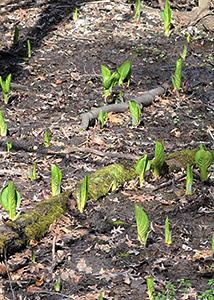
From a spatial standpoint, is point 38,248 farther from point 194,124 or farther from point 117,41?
point 117,41

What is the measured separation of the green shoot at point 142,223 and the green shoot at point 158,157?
0.72 m

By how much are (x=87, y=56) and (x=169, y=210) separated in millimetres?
3517

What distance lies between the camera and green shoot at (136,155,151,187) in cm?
286

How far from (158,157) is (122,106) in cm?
164

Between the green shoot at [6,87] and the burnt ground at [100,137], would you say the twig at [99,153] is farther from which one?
the green shoot at [6,87]

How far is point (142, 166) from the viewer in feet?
9.52

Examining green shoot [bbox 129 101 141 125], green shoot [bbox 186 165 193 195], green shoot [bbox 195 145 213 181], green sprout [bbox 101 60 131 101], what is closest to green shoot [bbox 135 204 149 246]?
green shoot [bbox 186 165 193 195]

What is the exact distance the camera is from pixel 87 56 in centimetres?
549

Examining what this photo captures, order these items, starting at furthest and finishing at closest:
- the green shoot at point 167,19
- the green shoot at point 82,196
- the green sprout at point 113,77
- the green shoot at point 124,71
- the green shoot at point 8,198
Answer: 1. the green shoot at point 167,19
2. the green shoot at point 124,71
3. the green sprout at point 113,77
4. the green shoot at point 82,196
5. the green shoot at point 8,198

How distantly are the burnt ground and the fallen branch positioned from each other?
90 millimetres

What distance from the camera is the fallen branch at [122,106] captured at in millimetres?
4039

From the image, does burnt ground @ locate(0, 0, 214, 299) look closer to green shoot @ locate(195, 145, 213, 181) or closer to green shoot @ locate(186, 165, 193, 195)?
green shoot @ locate(186, 165, 193, 195)

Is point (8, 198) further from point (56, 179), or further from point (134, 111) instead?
point (134, 111)

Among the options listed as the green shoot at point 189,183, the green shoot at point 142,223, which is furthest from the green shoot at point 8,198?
the green shoot at point 189,183
